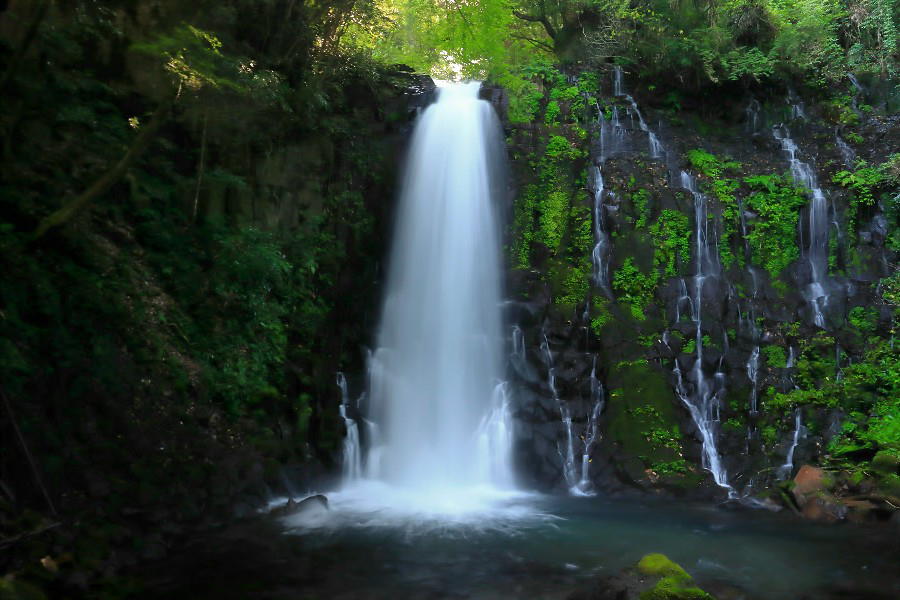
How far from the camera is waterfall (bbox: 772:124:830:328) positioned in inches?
529

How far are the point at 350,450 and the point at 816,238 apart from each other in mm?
10742

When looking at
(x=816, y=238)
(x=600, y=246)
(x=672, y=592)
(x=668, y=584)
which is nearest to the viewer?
(x=672, y=592)

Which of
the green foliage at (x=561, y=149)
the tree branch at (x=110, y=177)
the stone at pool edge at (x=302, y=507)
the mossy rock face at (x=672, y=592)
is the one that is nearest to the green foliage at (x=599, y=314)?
the green foliage at (x=561, y=149)

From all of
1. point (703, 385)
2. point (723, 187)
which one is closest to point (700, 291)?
point (703, 385)

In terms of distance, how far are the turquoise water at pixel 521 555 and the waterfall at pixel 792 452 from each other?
4.72ft

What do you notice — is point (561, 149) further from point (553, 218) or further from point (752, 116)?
point (752, 116)

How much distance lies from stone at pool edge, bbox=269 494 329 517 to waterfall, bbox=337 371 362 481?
1.80 meters

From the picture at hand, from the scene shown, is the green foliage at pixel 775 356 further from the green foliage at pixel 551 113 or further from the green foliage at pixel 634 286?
the green foliage at pixel 551 113

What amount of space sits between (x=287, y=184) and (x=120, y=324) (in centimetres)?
530

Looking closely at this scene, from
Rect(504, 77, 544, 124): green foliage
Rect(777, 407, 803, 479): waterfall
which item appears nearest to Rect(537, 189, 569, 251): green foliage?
Rect(504, 77, 544, 124): green foliage

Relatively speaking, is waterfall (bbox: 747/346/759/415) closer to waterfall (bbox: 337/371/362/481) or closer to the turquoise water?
the turquoise water

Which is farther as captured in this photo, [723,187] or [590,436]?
[723,187]

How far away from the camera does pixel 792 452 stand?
1159 cm

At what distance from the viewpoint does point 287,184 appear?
42.2 ft
